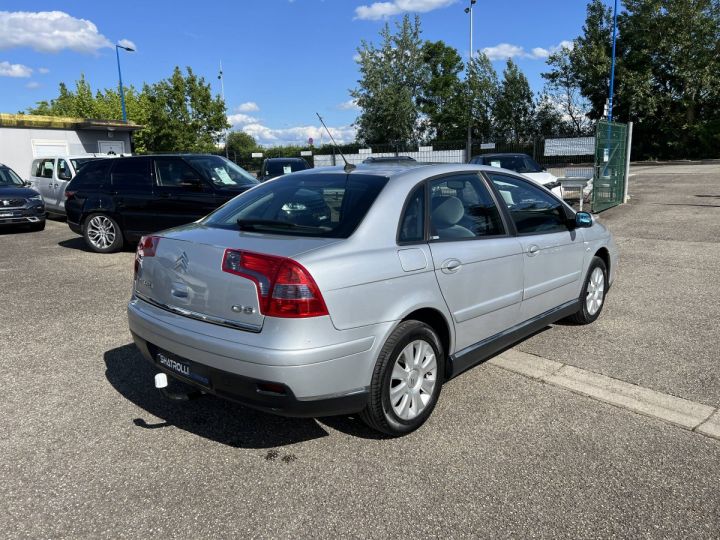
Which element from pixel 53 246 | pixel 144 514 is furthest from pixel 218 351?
pixel 53 246

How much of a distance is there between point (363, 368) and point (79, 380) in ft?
8.15

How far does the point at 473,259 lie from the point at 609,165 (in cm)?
1213

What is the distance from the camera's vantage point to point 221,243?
10.4 ft

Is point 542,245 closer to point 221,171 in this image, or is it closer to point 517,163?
point 221,171

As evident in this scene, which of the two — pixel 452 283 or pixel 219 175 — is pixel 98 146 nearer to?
pixel 219 175

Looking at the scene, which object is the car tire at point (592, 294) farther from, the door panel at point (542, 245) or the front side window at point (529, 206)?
the front side window at point (529, 206)

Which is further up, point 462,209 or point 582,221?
point 462,209

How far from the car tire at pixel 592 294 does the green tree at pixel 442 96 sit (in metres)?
37.6

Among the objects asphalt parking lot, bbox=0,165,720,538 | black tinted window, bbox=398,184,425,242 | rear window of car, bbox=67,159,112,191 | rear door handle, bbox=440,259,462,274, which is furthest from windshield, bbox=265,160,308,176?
rear door handle, bbox=440,259,462,274

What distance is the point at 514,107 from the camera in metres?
42.9

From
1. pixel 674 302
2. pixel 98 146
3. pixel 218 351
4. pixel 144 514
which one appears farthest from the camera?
pixel 98 146

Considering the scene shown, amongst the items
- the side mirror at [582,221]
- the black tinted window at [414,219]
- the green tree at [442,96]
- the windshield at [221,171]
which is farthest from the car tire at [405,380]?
the green tree at [442,96]

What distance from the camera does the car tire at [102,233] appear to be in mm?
9870

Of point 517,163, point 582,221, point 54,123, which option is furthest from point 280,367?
point 54,123
